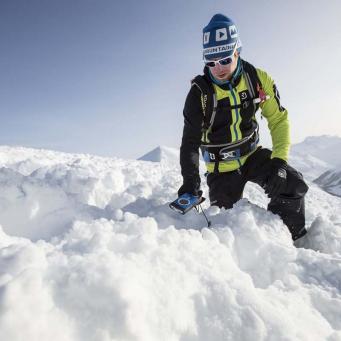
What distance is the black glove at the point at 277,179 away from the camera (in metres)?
4.18

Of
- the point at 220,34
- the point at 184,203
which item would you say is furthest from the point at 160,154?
the point at 184,203

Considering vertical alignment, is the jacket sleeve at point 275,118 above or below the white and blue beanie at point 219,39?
below

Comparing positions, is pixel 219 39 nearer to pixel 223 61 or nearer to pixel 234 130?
pixel 223 61

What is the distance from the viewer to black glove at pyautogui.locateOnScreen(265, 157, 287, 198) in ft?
13.7

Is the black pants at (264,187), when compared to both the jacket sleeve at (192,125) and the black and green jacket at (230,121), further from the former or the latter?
the jacket sleeve at (192,125)

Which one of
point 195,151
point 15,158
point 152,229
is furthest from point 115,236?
point 15,158

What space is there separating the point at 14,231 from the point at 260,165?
10.3ft

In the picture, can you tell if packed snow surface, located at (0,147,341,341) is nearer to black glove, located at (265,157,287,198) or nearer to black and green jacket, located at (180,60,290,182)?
black glove, located at (265,157,287,198)

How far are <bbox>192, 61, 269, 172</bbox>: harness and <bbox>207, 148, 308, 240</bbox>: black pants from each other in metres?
0.18

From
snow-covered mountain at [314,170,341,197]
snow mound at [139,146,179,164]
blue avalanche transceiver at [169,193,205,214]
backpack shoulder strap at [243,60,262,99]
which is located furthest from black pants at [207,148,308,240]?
snow-covered mountain at [314,170,341,197]

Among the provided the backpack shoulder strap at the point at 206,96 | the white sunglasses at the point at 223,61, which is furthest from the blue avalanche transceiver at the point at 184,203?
Result: the white sunglasses at the point at 223,61

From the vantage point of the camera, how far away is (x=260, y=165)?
15.7 ft

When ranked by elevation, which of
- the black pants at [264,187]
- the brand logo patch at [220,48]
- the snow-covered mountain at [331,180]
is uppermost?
the brand logo patch at [220,48]

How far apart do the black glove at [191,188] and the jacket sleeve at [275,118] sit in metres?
1.27
